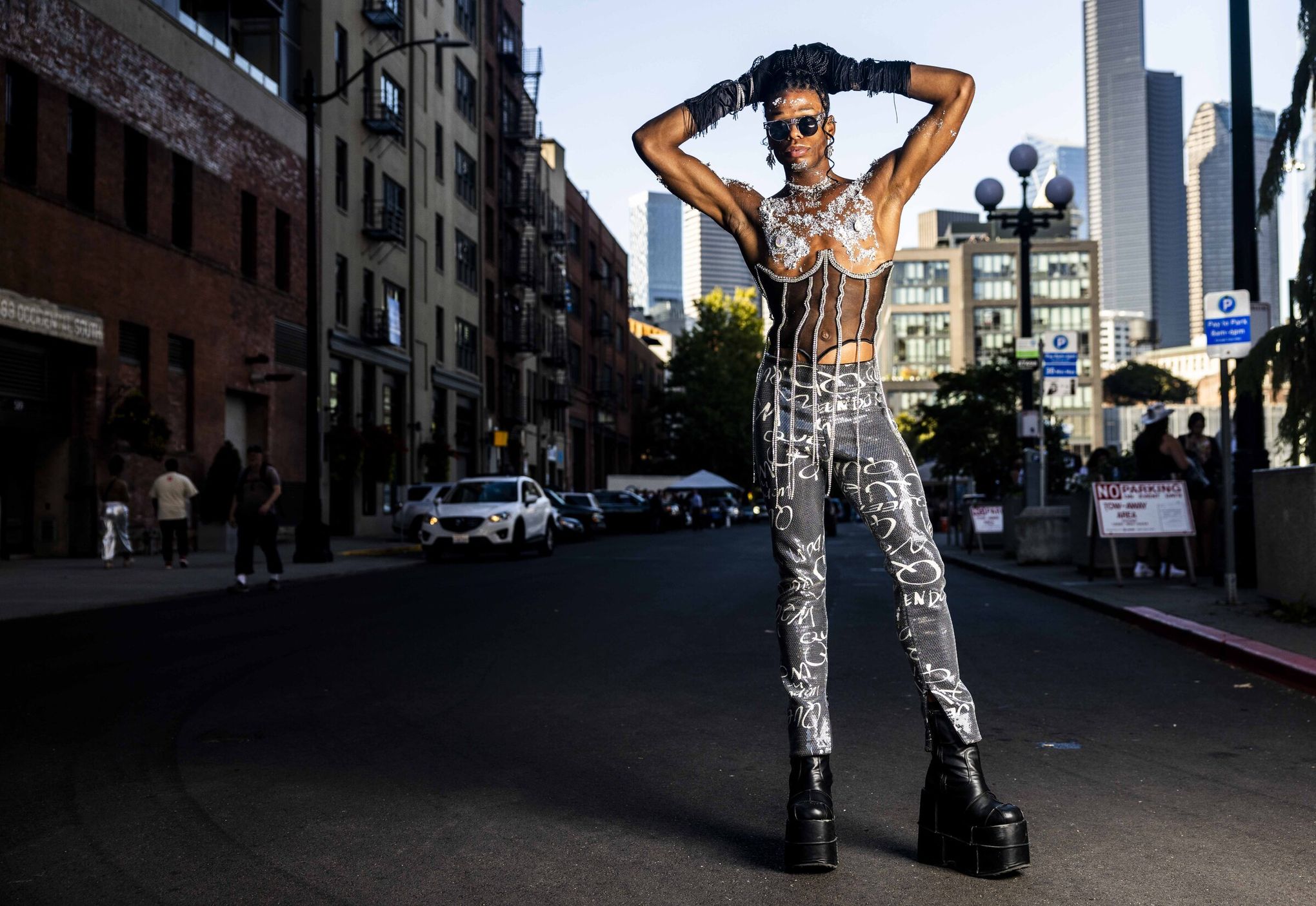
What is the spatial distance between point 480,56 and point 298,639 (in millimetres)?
45403

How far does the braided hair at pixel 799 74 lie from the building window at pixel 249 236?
2834 cm

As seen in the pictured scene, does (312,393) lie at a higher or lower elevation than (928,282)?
lower

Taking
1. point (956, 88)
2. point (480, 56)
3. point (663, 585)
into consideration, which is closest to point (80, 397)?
point (663, 585)

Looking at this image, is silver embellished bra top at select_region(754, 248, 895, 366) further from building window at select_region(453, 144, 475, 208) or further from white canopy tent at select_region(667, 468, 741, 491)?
white canopy tent at select_region(667, 468, 741, 491)

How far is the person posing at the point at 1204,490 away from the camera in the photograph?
14.9 meters

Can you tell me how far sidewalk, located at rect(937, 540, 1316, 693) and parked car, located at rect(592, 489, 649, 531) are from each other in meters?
26.3

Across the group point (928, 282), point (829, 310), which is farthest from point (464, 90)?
point (928, 282)

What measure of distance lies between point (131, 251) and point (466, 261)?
84.0 feet

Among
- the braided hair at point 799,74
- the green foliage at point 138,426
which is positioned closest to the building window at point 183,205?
the green foliage at point 138,426

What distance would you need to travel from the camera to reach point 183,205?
90.5 feet

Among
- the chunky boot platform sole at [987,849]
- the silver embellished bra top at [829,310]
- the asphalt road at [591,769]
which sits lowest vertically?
the asphalt road at [591,769]

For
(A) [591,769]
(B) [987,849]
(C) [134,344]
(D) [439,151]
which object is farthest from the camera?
(D) [439,151]

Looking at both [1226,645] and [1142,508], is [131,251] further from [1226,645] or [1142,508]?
[1226,645]

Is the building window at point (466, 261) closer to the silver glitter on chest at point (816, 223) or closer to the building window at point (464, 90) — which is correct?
the building window at point (464, 90)
